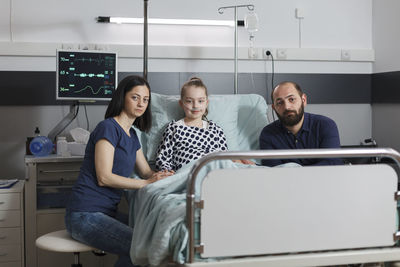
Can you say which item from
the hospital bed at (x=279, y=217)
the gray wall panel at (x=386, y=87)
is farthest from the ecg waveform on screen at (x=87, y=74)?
the gray wall panel at (x=386, y=87)

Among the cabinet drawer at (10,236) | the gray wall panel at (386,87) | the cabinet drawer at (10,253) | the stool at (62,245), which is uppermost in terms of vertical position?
the gray wall panel at (386,87)

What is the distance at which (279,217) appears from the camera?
202 cm

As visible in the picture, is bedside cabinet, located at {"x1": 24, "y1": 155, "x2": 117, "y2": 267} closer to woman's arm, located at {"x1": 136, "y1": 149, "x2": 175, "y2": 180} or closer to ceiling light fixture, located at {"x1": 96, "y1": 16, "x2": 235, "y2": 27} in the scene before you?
woman's arm, located at {"x1": 136, "y1": 149, "x2": 175, "y2": 180}

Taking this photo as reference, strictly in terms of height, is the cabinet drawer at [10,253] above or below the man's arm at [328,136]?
below

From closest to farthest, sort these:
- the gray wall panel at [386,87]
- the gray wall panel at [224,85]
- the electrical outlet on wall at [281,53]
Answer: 1. the gray wall panel at [224,85]
2. the gray wall panel at [386,87]
3. the electrical outlet on wall at [281,53]

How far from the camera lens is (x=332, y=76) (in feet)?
14.7

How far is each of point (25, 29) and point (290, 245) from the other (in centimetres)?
282

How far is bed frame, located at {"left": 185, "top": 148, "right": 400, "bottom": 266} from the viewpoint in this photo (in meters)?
1.96

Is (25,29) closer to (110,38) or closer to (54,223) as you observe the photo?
(110,38)

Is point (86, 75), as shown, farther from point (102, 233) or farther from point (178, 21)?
point (102, 233)

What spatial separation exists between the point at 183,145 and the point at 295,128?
695mm

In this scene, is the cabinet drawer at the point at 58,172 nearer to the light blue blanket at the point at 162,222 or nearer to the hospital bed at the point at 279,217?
the light blue blanket at the point at 162,222

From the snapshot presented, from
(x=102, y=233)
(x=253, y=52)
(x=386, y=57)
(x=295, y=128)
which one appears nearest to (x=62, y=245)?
(x=102, y=233)

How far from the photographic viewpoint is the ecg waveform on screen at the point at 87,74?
3.57 meters
